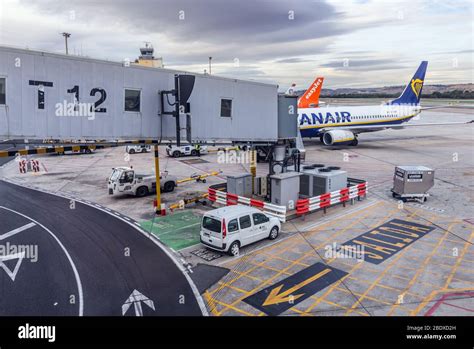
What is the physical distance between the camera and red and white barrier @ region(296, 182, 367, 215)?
928 inches

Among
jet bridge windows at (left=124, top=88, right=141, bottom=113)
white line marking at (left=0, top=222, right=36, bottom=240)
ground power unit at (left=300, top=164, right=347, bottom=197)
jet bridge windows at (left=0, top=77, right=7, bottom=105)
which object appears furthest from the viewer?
ground power unit at (left=300, top=164, right=347, bottom=197)

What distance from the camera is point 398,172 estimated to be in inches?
1127

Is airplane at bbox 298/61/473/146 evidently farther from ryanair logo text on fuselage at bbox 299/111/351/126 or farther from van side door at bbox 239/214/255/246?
van side door at bbox 239/214/255/246

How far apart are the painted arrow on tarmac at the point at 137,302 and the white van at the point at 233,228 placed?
4.58 meters

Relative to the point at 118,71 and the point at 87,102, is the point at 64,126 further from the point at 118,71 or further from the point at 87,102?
the point at 118,71

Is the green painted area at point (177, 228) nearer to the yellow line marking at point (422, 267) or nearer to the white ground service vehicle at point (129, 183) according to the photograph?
the white ground service vehicle at point (129, 183)

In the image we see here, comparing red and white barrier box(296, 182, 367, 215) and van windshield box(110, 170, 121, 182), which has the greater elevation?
van windshield box(110, 170, 121, 182)

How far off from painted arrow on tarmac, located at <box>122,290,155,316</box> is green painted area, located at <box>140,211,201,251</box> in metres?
Result: 4.78

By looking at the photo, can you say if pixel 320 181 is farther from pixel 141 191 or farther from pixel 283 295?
pixel 141 191

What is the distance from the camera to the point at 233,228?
60.4 ft

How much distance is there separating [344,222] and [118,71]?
607 inches

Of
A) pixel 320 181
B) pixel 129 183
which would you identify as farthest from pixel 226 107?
pixel 129 183

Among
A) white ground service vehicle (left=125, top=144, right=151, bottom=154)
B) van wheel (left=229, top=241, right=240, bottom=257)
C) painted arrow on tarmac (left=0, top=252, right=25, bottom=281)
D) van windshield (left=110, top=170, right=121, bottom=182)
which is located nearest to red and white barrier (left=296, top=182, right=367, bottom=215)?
van wheel (left=229, top=241, right=240, bottom=257)

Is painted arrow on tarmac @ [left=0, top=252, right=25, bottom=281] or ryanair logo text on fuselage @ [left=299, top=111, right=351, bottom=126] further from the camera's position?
ryanair logo text on fuselage @ [left=299, top=111, right=351, bottom=126]
